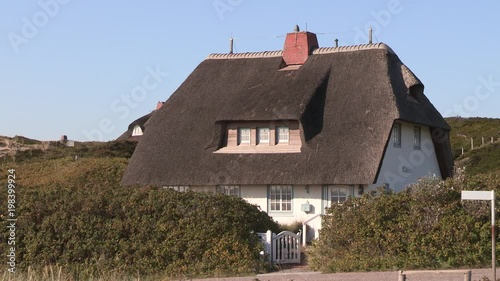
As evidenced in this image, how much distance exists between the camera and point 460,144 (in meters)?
68.5

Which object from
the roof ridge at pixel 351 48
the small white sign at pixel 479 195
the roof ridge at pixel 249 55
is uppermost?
the roof ridge at pixel 249 55

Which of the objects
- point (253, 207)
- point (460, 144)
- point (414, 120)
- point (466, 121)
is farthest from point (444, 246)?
point (466, 121)

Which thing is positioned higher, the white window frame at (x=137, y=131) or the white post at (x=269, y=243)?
the white window frame at (x=137, y=131)

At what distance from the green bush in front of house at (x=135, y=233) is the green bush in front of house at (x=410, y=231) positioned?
2.06 meters

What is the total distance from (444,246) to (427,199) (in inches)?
50.1

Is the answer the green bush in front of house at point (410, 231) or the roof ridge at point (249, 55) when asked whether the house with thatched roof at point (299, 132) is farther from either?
the green bush in front of house at point (410, 231)

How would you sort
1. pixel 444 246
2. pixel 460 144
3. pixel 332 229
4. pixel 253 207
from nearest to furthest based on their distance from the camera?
pixel 444 246, pixel 332 229, pixel 253 207, pixel 460 144

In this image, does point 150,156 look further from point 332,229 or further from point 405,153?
point 332,229

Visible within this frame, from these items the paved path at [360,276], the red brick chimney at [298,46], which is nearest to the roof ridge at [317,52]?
the red brick chimney at [298,46]

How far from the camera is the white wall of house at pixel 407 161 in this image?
32.3 meters

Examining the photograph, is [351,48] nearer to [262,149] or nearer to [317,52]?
[317,52]

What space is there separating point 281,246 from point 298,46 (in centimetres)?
1640

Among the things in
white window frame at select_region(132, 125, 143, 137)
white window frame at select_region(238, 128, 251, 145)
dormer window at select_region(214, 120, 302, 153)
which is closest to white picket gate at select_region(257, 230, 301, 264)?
dormer window at select_region(214, 120, 302, 153)

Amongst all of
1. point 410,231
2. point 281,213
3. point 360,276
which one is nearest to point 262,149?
point 281,213
